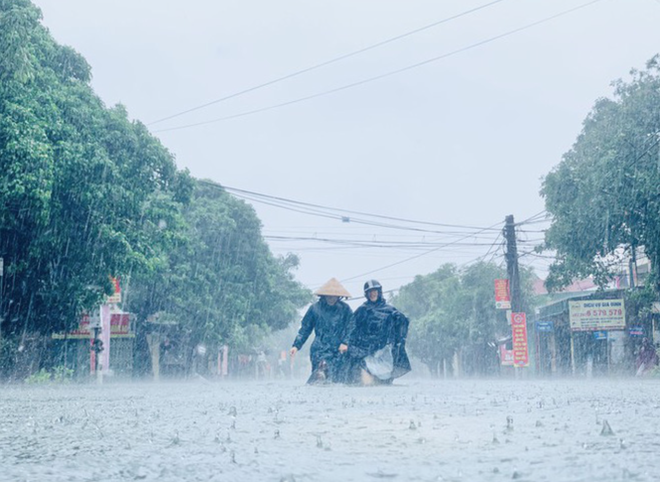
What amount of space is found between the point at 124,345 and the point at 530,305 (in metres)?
23.5

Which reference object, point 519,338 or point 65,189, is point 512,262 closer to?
point 519,338

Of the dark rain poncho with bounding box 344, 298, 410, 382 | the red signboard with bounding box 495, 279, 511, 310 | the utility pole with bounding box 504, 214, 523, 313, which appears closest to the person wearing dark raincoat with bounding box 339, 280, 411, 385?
the dark rain poncho with bounding box 344, 298, 410, 382

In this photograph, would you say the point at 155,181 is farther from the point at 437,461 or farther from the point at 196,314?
the point at 437,461

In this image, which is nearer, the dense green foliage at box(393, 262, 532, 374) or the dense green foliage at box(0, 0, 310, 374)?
the dense green foliage at box(0, 0, 310, 374)

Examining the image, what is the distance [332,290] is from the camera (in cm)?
1512

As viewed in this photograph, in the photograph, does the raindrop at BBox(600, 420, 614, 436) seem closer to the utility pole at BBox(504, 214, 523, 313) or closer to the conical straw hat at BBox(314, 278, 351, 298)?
the conical straw hat at BBox(314, 278, 351, 298)

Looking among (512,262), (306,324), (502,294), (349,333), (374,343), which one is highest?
(512,262)

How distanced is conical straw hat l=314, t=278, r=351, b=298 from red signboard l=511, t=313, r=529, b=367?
68.9 feet

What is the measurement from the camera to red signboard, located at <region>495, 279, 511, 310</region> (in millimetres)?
42062

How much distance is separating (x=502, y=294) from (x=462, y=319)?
17295mm

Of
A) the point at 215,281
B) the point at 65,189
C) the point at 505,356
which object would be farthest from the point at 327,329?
the point at 505,356

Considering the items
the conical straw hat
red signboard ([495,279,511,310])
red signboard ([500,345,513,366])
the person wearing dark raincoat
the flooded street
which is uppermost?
red signboard ([495,279,511,310])

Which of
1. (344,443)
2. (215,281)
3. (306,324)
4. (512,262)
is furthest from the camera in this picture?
(215,281)

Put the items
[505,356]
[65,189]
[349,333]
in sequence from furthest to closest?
[505,356] → [65,189] → [349,333]
